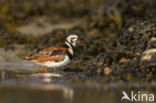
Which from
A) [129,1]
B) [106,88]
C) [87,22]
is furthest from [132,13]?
[106,88]

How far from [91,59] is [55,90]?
3.27m

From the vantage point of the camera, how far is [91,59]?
9.66 m

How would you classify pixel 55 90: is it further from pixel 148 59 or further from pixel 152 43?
pixel 152 43

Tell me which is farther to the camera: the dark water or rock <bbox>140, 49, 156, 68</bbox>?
rock <bbox>140, 49, 156, 68</bbox>

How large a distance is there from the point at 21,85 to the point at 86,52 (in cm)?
368

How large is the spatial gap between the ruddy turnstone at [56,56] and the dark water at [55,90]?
74 cm

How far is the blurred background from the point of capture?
636 cm

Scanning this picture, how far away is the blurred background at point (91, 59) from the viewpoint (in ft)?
20.9

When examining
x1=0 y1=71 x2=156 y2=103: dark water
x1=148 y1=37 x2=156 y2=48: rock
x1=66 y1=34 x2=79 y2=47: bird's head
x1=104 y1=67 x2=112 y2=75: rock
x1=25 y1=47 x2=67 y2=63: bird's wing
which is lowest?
x1=0 y1=71 x2=156 y2=103: dark water

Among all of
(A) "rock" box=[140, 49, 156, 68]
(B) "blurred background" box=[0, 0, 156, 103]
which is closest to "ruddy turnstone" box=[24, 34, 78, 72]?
(B) "blurred background" box=[0, 0, 156, 103]

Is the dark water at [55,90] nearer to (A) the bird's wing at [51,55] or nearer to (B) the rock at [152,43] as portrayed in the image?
(A) the bird's wing at [51,55]

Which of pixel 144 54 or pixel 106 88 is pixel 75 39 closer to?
pixel 144 54

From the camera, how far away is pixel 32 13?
54.4ft

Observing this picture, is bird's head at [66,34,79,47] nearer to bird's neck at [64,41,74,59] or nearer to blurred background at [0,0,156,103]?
bird's neck at [64,41,74,59]
